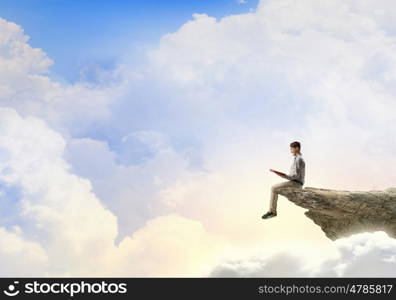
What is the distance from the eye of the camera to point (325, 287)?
18609mm

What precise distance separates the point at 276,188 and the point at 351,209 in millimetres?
3075

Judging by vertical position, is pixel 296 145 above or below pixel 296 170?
above

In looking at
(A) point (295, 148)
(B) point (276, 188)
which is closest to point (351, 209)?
(B) point (276, 188)

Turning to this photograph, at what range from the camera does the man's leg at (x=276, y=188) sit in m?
21.2

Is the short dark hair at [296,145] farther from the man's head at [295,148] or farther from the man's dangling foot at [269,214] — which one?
the man's dangling foot at [269,214]

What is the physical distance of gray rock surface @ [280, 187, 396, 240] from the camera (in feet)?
70.9

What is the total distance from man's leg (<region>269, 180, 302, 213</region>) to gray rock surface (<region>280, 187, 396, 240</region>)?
474mm

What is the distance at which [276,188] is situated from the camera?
Result: 21266 millimetres

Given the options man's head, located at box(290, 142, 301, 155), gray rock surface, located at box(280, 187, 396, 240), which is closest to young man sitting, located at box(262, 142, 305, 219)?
man's head, located at box(290, 142, 301, 155)

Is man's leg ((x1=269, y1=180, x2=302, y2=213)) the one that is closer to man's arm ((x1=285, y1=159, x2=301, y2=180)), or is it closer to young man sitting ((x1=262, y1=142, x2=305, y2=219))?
young man sitting ((x1=262, y1=142, x2=305, y2=219))

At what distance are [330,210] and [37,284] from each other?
35.3 ft

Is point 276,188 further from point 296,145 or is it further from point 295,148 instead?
point 296,145

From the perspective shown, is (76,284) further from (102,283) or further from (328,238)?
(328,238)

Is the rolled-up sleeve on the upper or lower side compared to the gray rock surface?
upper
